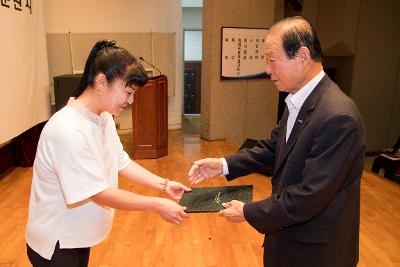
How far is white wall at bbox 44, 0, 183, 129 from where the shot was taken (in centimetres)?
562

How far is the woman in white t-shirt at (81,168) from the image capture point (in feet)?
3.73

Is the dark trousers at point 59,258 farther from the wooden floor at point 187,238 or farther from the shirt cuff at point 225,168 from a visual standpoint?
the wooden floor at point 187,238

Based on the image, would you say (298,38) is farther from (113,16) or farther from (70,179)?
(113,16)

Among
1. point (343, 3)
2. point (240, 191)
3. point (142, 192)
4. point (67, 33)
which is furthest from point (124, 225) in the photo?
point (343, 3)

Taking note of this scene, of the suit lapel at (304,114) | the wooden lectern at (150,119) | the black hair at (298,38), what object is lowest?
the wooden lectern at (150,119)

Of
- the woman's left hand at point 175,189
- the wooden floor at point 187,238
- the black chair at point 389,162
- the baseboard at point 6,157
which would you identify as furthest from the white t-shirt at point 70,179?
the black chair at point 389,162

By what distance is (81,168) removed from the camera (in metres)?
1.14

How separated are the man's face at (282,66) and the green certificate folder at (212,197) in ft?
1.92

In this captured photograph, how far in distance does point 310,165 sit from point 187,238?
6.27 ft

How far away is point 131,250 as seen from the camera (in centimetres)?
267

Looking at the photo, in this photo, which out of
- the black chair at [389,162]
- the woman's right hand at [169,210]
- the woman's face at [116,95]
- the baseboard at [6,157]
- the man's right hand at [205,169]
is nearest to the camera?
the woman's face at [116,95]

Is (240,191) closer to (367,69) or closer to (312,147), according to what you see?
(312,147)

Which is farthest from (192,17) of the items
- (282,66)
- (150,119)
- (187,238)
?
(282,66)

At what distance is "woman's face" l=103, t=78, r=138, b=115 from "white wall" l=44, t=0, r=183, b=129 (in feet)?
16.5
